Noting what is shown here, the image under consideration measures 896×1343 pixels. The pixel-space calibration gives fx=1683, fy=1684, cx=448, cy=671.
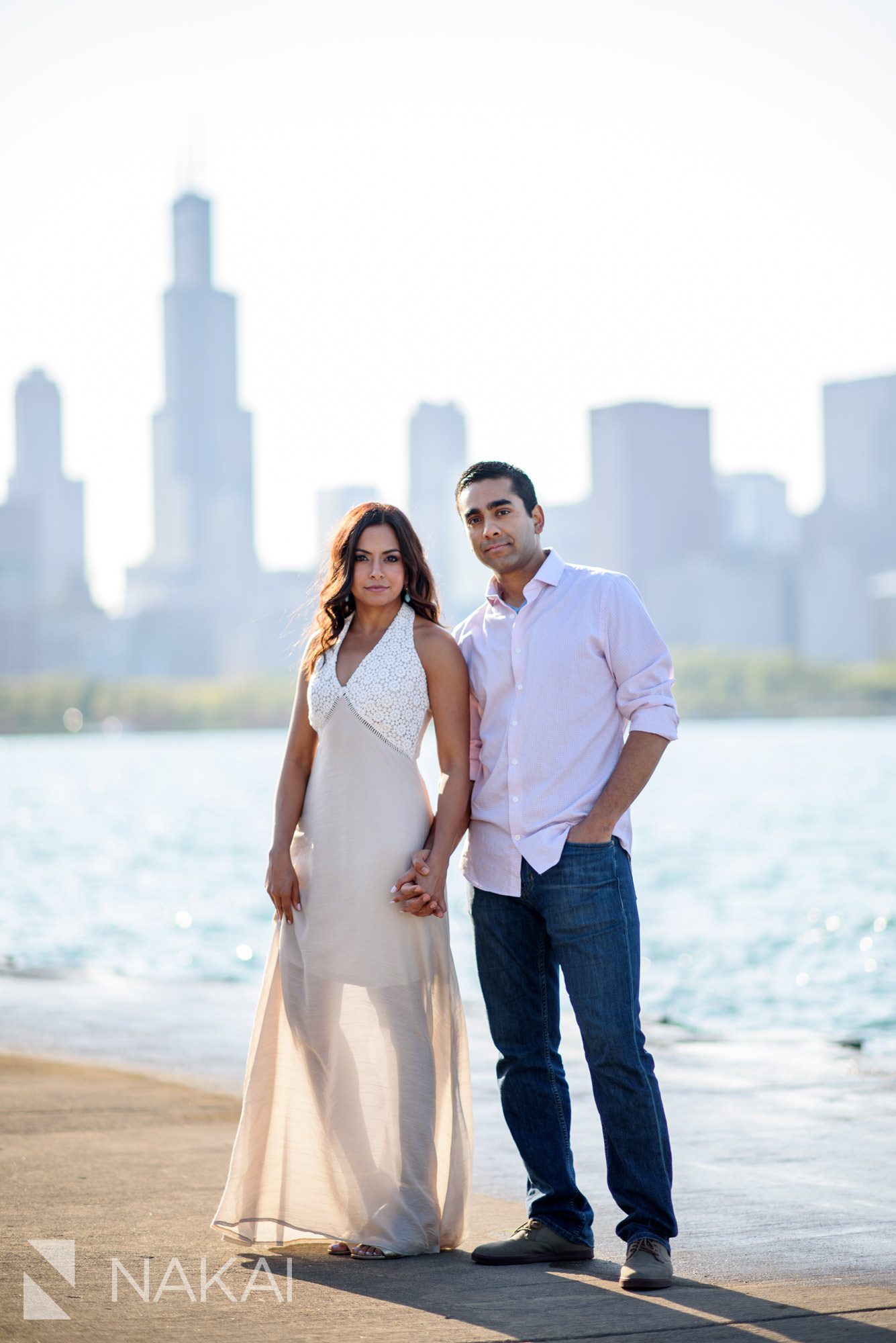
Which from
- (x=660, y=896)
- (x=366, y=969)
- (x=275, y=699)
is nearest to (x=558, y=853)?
(x=366, y=969)

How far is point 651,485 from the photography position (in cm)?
17938

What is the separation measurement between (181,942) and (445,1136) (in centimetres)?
1844

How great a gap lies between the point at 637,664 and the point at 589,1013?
88cm

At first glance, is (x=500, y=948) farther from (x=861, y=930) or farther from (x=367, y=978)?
(x=861, y=930)

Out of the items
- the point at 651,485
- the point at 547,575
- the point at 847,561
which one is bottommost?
the point at 547,575

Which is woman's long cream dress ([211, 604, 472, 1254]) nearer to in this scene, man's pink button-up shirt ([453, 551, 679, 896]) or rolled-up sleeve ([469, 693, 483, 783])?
rolled-up sleeve ([469, 693, 483, 783])

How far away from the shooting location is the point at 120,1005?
9930 millimetres

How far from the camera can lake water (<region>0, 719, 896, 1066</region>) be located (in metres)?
16.1

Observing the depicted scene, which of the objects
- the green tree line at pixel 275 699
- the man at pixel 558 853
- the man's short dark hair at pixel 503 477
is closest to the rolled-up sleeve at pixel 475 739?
the man at pixel 558 853

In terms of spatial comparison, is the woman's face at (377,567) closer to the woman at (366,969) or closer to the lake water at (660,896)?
the woman at (366,969)

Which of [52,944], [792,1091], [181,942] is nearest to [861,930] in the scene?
[181,942]

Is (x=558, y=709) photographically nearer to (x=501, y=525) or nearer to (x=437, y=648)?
(x=437, y=648)

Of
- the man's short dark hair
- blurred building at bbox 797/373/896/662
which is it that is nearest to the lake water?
the man's short dark hair

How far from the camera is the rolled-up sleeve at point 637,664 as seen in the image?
168 inches
